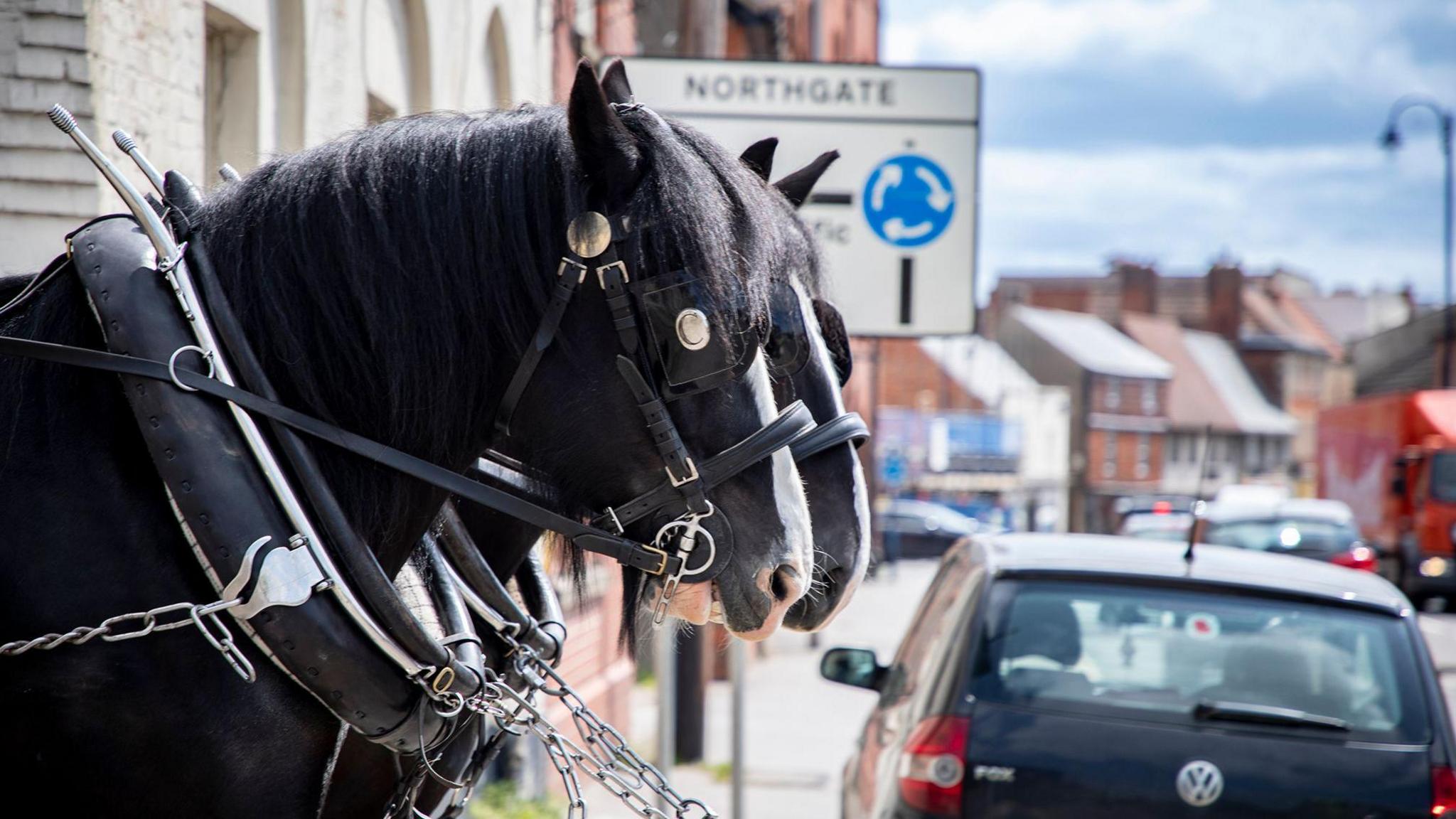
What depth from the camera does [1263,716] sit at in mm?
4156

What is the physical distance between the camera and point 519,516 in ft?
7.05

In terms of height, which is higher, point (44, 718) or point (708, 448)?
point (708, 448)

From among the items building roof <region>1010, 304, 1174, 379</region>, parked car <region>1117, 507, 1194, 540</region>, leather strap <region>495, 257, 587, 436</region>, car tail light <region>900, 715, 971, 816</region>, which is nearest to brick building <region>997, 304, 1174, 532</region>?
building roof <region>1010, 304, 1174, 379</region>

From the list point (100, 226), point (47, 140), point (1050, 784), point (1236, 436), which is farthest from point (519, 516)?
point (1236, 436)

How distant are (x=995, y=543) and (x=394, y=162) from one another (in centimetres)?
324

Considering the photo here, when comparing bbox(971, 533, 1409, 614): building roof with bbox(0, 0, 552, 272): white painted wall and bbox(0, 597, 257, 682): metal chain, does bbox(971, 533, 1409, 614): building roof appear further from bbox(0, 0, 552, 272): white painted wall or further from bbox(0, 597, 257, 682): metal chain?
bbox(0, 597, 257, 682): metal chain

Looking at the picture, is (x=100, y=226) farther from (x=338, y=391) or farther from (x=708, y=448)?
(x=708, y=448)

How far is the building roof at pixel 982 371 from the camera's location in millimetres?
62438

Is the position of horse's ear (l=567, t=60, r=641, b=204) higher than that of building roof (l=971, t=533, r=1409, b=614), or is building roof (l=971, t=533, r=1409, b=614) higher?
horse's ear (l=567, t=60, r=641, b=204)

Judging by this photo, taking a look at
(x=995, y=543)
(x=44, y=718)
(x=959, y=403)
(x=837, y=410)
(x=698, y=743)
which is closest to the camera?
(x=44, y=718)

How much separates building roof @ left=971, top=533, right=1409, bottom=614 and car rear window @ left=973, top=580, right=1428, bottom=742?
1.5 inches

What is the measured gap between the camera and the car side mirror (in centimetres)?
512

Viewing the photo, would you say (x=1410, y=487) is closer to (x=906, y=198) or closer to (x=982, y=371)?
(x=906, y=198)

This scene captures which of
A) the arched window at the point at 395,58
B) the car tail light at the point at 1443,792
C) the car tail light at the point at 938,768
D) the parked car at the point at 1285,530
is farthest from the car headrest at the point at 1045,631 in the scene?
the parked car at the point at 1285,530
